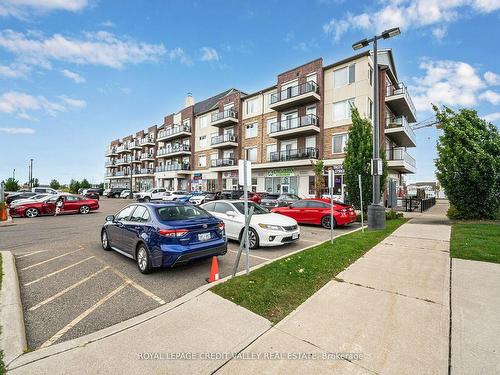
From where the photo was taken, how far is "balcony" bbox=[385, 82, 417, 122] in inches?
863

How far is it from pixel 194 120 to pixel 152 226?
39613mm

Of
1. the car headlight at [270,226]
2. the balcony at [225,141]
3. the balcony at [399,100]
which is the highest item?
the balcony at [399,100]

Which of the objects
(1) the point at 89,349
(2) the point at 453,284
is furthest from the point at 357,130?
(1) the point at 89,349

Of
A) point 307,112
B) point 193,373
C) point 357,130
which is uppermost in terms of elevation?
point 307,112

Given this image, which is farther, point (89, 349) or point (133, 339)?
point (133, 339)

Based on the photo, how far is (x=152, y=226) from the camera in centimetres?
526

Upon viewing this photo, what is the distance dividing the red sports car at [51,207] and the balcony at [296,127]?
17887 mm

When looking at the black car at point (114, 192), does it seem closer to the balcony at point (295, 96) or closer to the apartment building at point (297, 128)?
the apartment building at point (297, 128)

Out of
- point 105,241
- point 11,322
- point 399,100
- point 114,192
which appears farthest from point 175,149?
point 11,322

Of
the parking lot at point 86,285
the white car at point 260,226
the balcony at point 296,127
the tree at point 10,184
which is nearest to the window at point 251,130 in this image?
the balcony at point 296,127

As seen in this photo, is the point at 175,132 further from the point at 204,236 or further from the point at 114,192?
the point at 204,236

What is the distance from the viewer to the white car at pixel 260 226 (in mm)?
7547

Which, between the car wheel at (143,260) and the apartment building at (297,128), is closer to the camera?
the car wheel at (143,260)

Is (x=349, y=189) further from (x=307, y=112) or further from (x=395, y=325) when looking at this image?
(x=307, y=112)
